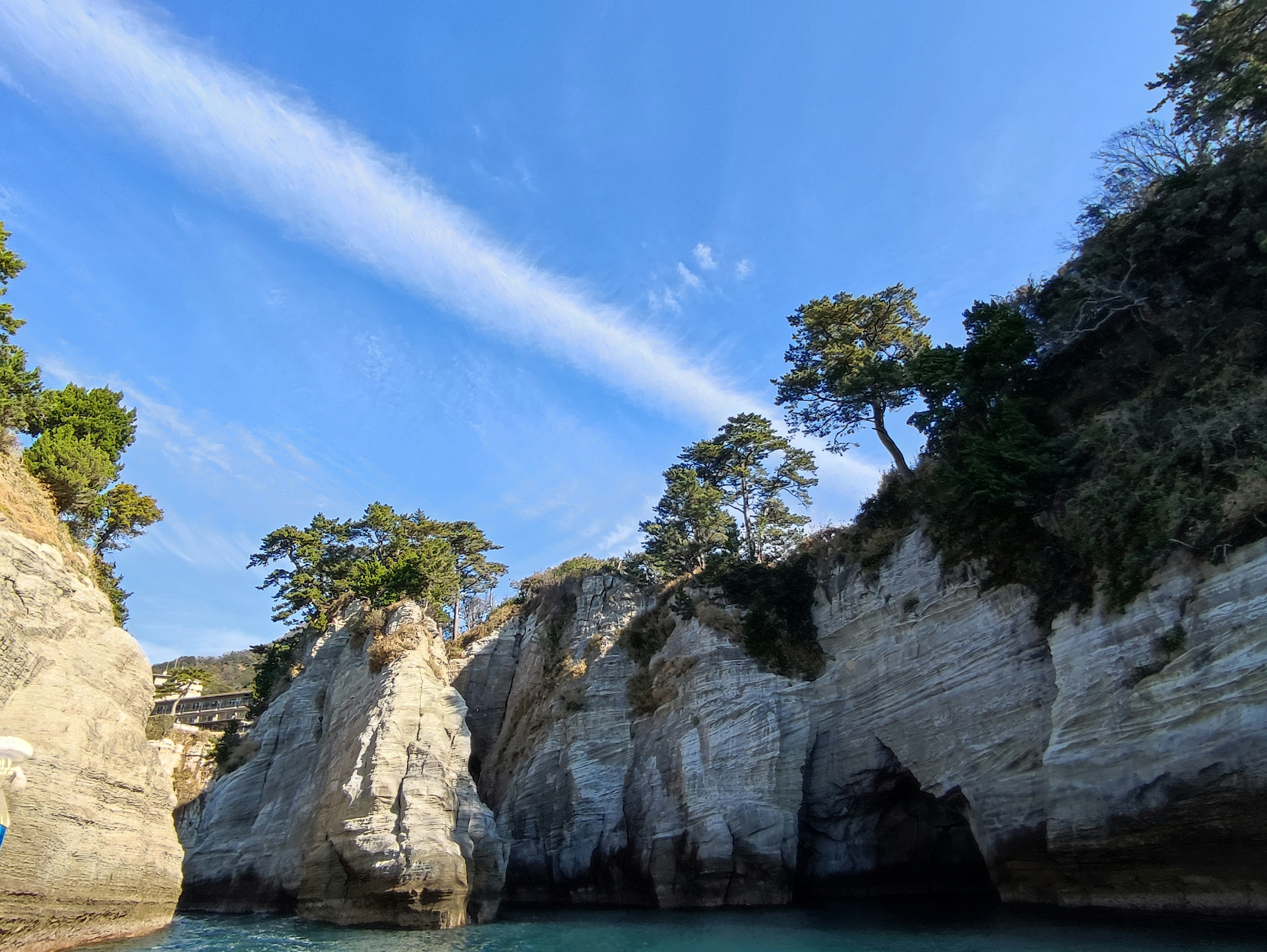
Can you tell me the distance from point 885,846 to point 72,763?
22.5 m

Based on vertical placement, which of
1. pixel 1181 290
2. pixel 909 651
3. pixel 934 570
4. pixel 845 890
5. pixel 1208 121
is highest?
pixel 1208 121

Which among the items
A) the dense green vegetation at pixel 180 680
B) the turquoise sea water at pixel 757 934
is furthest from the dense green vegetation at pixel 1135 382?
the dense green vegetation at pixel 180 680

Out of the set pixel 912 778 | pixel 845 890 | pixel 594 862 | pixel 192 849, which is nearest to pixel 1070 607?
pixel 912 778

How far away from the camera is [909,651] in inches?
819

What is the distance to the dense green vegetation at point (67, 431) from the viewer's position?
20328mm

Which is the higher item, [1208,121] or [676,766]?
[1208,121]

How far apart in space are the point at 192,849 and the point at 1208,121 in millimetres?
39620

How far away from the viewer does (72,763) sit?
45.5 feet

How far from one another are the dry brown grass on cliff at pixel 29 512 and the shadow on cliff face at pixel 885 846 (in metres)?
21.9

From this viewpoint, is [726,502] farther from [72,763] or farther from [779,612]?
[72,763]

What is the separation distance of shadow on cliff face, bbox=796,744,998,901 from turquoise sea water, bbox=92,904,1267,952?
7.49ft

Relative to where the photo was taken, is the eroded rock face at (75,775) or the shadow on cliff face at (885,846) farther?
the shadow on cliff face at (885,846)

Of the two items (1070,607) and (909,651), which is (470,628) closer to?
(909,651)

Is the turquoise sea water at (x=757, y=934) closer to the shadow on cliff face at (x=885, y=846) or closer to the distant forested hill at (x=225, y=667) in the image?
the shadow on cliff face at (x=885, y=846)
